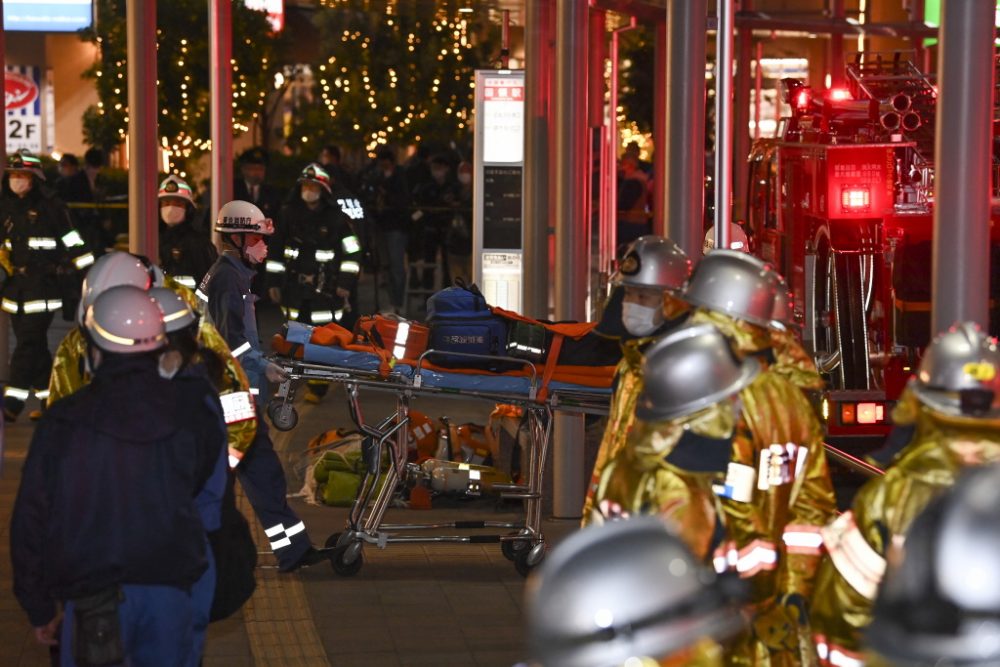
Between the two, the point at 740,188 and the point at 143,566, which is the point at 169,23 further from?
the point at 143,566

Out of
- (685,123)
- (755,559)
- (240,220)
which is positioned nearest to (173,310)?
(755,559)

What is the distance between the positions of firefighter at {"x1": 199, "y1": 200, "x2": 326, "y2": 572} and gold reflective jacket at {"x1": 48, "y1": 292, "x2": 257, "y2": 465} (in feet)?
4.91

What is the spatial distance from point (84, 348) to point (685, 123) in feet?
12.8

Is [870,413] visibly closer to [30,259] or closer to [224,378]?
[224,378]

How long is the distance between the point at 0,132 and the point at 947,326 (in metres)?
9.40

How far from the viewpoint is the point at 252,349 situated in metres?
9.96

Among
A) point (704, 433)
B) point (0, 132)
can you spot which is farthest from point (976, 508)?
point (0, 132)

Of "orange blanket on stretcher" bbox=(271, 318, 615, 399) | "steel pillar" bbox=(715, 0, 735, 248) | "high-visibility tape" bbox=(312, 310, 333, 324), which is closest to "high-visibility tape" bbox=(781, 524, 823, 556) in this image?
"steel pillar" bbox=(715, 0, 735, 248)

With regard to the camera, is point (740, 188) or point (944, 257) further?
point (740, 188)

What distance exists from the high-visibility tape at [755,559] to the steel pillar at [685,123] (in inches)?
163

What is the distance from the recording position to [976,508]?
9.76 ft

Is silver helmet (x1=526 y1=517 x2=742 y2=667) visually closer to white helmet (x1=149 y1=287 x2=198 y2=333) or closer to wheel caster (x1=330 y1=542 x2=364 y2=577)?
white helmet (x1=149 y1=287 x2=198 y2=333)

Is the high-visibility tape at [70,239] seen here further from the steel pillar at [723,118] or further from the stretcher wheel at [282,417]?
the steel pillar at [723,118]

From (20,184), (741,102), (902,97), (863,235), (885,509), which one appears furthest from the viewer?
(741,102)
